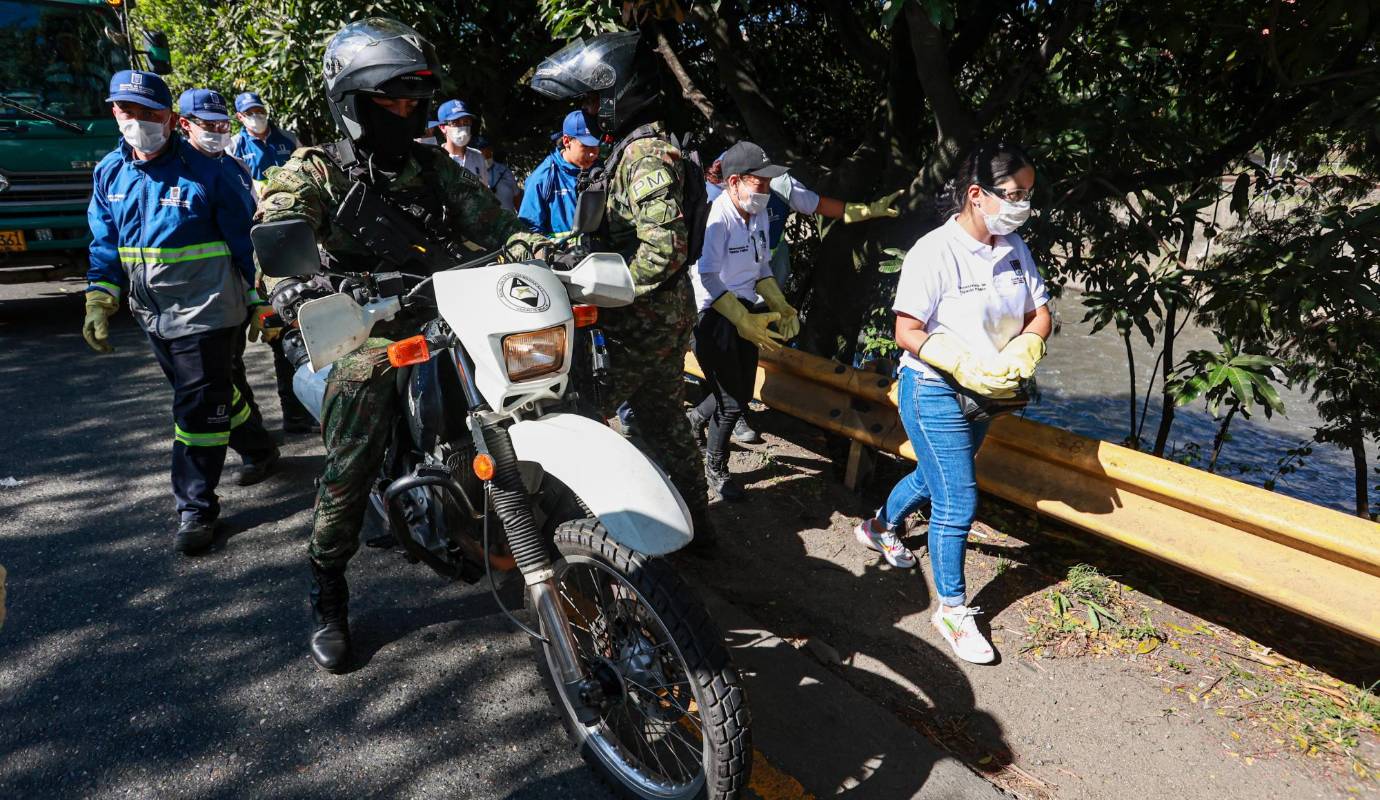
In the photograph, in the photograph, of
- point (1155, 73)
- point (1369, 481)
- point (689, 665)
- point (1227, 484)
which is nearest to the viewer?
point (689, 665)

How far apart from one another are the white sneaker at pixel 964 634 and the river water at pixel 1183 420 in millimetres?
2925

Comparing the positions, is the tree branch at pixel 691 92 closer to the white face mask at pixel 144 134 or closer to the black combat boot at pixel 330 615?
the white face mask at pixel 144 134

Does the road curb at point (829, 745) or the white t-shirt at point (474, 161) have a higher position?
the white t-shirt at point (474, 161)

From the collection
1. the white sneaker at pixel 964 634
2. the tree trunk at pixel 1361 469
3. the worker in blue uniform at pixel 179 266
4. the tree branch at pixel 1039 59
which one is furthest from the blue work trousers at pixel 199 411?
the tree trunk at pixel 1361 469

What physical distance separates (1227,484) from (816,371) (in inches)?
76.6

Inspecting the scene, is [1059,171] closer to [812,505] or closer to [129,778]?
[812,505]

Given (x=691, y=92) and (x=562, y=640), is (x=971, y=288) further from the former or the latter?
(x=691, y=92)

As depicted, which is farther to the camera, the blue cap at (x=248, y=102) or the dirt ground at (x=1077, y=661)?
the blue cap at (x=248, y=102)

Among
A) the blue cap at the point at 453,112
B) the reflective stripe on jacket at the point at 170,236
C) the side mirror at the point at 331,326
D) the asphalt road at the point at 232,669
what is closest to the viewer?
the side mirror at the point at 331,326

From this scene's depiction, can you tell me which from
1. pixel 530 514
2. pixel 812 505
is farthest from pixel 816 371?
pixel 530 514

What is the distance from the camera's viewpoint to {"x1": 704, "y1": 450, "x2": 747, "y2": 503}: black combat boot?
14.2 ft

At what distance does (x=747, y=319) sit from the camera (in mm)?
4039

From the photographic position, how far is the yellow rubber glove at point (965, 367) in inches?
112

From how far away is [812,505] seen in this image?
169 inches
